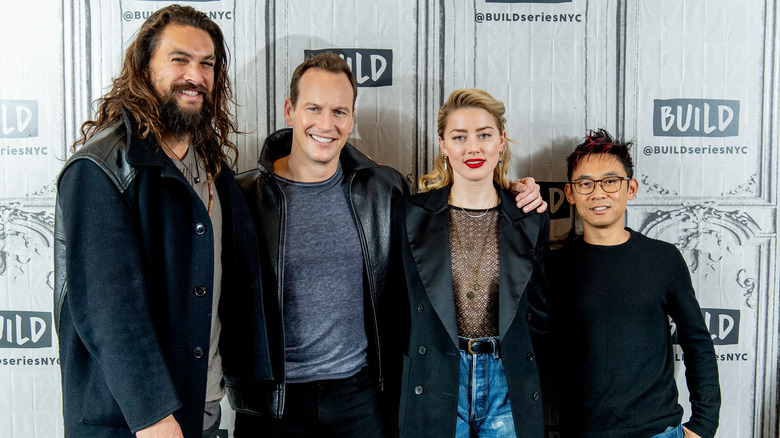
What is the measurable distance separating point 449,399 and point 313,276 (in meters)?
0.61

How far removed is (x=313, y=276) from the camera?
1.69 m

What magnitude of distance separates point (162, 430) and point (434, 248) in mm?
961

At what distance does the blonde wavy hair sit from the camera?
1744mm

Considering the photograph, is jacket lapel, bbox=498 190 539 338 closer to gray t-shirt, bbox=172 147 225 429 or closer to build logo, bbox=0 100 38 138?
gray t-shirt, bbox=172 147 225 429

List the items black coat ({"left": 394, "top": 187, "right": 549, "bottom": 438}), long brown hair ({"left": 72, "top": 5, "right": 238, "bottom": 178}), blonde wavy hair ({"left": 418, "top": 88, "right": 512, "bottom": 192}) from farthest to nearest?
blonde wavy hair ({"left": 418, "top": 88, "right": 512, "bottom": 192}) < black coat ({"left": 394, "top": 187, "right": 549, "bottom": 438}) < long brown hair ({"left": 72, "top": 5, "right": 238, "bottom": 178})

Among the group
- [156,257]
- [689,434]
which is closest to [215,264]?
[156,257]

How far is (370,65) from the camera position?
86.1 inches

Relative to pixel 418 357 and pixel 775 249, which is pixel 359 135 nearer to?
pixel 418 357

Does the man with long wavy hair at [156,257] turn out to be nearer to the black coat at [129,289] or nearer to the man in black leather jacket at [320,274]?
the black coat at [129,289]

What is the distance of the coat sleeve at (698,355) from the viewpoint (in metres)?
1.81

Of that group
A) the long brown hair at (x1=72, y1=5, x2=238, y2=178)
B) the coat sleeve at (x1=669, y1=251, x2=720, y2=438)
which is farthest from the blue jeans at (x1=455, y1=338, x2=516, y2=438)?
A: the long brown hair at (x1=72, y1=5, x2=238, y2=178)

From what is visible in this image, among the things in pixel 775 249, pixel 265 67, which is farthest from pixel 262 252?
pixel 775 249

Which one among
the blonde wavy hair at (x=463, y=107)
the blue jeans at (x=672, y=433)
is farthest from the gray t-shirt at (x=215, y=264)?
the blue jeans at (x=672, y=433)

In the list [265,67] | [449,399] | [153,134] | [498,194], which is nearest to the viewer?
[153,134]
